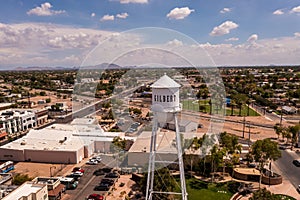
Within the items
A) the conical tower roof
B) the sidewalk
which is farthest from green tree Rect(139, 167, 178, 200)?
the conical tower roof

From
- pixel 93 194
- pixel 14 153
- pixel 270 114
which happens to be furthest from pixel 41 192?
pixel 270 114

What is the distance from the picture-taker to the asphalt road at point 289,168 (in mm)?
22719

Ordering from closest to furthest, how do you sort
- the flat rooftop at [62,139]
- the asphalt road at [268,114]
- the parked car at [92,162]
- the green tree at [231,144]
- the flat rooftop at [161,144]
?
1. the green tree at [231,144]
2. the flat rooftop at [161,144]
3. the parked car at [92,162]
4. the flat rooftop at [62,139]
5. the asphalt road at [268,114]

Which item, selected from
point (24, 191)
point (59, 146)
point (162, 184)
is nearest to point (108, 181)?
point (162, 184)

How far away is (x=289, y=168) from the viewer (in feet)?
82.3

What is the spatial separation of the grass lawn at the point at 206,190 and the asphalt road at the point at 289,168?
18.9 feet

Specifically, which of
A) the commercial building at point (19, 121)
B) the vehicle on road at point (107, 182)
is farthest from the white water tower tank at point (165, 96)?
the commercial building at point (19, 121)

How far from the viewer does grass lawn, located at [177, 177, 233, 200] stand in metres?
19.8

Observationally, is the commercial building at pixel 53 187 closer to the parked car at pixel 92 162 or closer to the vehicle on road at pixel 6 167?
the parked car at pixel 92 162

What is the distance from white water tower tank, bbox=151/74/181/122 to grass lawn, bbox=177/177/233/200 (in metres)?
11.3

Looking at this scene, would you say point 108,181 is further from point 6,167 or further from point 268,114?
point 268,114

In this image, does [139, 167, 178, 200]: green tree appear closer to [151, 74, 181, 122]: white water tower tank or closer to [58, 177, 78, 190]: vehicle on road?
[58, 177, 78, 190]: vehicle on road

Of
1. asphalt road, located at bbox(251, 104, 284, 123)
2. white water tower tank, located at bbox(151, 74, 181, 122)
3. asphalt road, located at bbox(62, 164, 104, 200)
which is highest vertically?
white water tower tank, located at bbox(151, 74, 181, 122)

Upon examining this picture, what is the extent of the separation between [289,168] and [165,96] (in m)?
19.9
